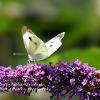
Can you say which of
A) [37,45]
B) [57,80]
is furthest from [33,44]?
[57,80]

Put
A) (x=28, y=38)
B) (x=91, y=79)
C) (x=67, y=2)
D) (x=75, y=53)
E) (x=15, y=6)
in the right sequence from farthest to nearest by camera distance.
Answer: (x=67, y=2), (x=15, y=6), (x=75, y=53), (x=28, y=38), (x=91, y=79)

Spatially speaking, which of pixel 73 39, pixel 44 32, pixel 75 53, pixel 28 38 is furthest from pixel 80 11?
pixel 28 38

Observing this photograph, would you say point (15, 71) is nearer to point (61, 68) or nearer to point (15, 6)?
point (61, 68)

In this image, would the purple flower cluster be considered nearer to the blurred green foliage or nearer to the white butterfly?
the white butterfly

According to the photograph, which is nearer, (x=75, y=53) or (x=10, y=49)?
(x=75, y=53)

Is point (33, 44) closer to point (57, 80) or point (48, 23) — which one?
point (57, 80)

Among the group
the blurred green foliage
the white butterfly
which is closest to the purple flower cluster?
the white butterfly

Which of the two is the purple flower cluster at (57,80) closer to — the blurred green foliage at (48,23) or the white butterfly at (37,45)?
the white butterfly at (37,45)
